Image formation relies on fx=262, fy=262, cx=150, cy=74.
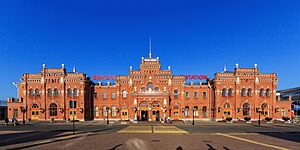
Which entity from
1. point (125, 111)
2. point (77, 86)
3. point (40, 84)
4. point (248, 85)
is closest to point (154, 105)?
point (125, 111)

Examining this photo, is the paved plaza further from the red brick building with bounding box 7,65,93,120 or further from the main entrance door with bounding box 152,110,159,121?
the red brick building with bounding box 7,65,93,120

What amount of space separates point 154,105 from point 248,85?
71.5 feet

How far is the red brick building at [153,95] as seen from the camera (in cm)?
5897

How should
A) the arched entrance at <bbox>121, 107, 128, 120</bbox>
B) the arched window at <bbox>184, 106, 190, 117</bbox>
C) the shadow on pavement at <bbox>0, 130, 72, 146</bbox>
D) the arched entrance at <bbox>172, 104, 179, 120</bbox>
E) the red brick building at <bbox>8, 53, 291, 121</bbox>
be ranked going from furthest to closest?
the arched entrance at <bbox>121, 107, 128, 120</bbox>, the arched window at <bbox>184, 106, 190, 117</bbox>, the arched entrance at <bbox>172, 104, 179, 120</bbox>, the red brick building at <bbox>8, 53, 291, 121</bbox>, the shadow on pavement at <bbox>0, 130, 72, 146</bbox>

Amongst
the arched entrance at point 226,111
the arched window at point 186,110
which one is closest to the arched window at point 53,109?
the arched window at point 186,110

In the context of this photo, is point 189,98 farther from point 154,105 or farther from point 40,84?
point 40,84

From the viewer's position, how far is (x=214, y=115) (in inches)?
2379

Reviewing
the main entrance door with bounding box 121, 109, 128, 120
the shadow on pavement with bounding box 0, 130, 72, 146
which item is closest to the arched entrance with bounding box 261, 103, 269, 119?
the main entrance door with bounding box 121, 109, 128, 120

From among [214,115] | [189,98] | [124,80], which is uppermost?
[124,80]

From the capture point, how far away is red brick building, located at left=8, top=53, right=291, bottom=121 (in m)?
59.0

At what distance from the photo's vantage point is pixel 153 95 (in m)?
58.8

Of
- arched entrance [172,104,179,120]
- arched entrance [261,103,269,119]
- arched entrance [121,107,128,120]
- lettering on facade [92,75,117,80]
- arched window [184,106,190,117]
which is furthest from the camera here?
lettering on facade [92,75,117,80]

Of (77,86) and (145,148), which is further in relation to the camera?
(77,86)

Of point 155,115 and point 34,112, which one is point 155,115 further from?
point 34,112
